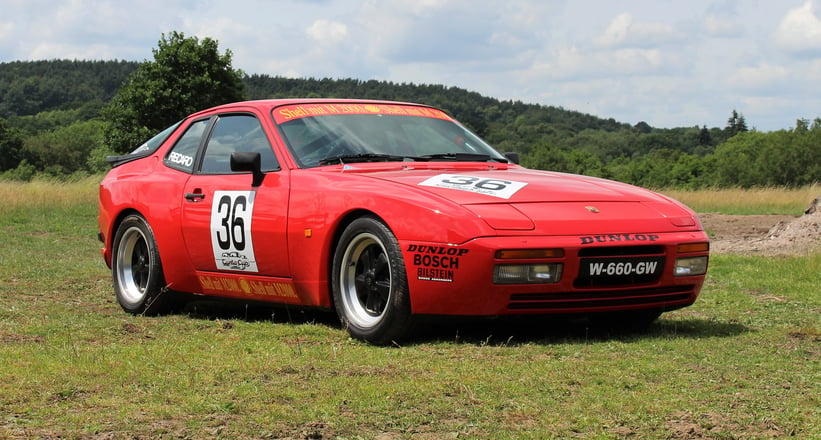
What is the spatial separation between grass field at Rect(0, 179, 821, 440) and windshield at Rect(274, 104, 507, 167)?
112 centimetres

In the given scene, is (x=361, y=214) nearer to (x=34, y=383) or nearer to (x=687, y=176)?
(x=34, y=383)

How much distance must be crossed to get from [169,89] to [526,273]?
5178 centimetres

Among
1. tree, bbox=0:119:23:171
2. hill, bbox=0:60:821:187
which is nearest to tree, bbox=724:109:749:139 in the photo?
hill, bbox=0:60:821:187

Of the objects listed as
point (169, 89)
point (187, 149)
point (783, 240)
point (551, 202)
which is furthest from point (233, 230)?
point (169, 89)

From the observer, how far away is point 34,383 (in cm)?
441

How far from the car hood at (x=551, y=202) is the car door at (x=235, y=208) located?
2.46ft

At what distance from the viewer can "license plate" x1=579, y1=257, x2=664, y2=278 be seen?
206 inches

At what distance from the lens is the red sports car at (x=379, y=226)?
518cm

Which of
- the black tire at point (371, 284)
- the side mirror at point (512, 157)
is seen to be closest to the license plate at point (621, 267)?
the black tire at point (371, 284)

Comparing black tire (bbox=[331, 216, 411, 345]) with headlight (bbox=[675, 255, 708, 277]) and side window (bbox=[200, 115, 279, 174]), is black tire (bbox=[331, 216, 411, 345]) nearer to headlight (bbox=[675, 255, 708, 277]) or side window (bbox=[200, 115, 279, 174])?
side window (bbox=[200, 115, 279, 174])

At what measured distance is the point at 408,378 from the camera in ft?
14.6

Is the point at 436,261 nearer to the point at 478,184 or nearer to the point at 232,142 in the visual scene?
the point at 478,184

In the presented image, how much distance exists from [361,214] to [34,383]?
80.6 inches

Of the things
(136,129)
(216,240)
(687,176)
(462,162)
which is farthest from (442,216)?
(687,176)
